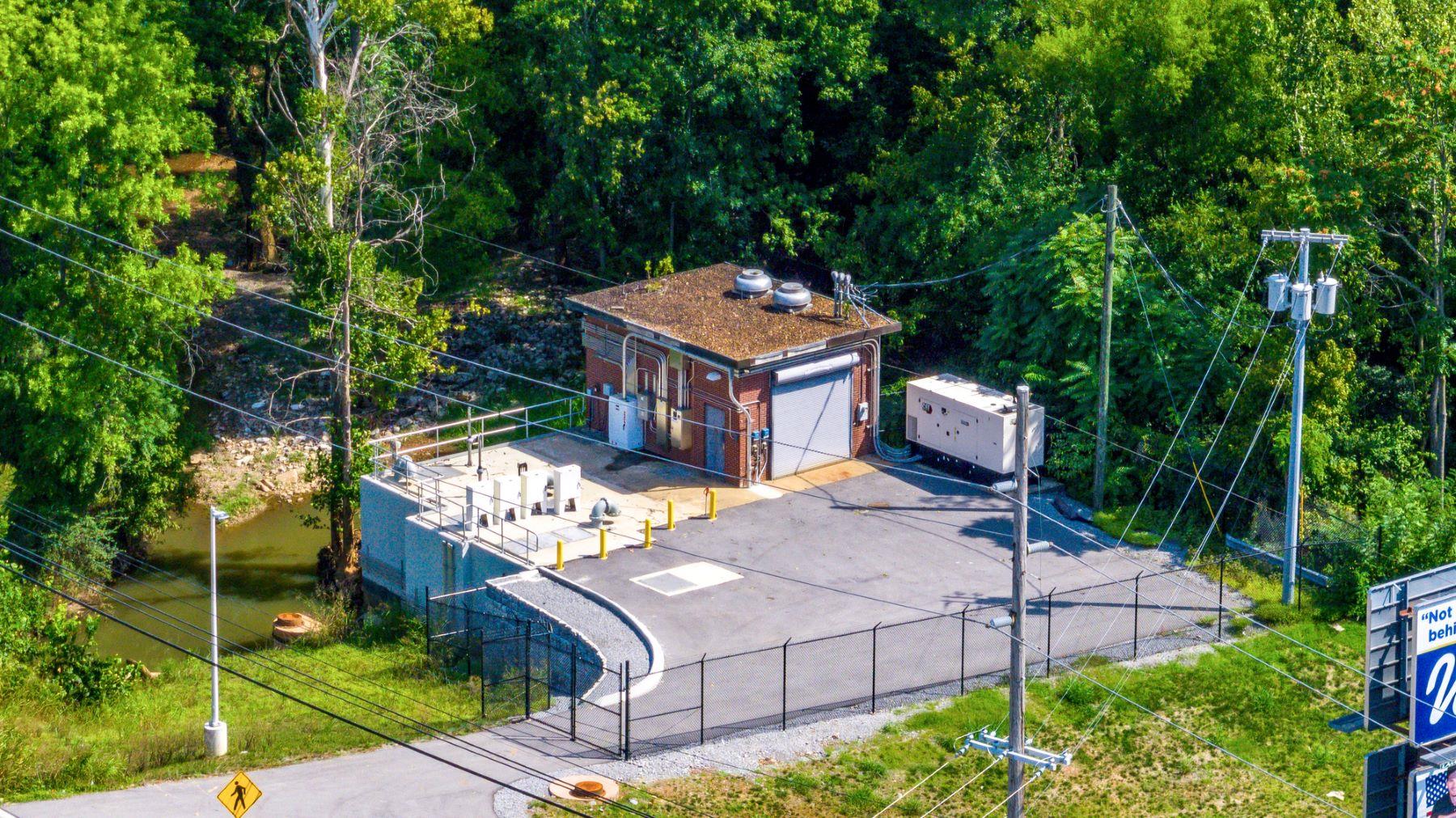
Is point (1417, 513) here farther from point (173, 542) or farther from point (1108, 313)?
point (173, 542)

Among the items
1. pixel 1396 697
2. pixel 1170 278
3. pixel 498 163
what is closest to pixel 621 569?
pixel 1170 278

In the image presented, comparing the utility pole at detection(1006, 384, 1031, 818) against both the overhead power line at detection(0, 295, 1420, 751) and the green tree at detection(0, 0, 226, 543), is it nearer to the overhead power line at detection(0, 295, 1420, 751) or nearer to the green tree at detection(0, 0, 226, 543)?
the overhead power line at detection(0, 295, 1420, 751)

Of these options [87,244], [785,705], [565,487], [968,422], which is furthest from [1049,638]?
[87,244]

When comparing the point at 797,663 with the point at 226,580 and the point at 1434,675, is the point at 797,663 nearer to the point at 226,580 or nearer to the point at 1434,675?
the point at 1434,675

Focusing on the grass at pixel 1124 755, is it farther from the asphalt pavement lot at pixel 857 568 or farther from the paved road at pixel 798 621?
the asphalt pavement lot at pixel 857 568

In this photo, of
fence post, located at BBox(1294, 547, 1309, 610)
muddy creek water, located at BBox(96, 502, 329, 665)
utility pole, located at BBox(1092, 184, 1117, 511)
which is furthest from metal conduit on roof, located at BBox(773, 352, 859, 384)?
muddy creek water, located at BBox(96, 502, 329, 665)

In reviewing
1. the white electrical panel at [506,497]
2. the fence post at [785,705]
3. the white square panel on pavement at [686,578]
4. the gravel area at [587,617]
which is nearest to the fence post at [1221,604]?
the fence post at [785,705]
